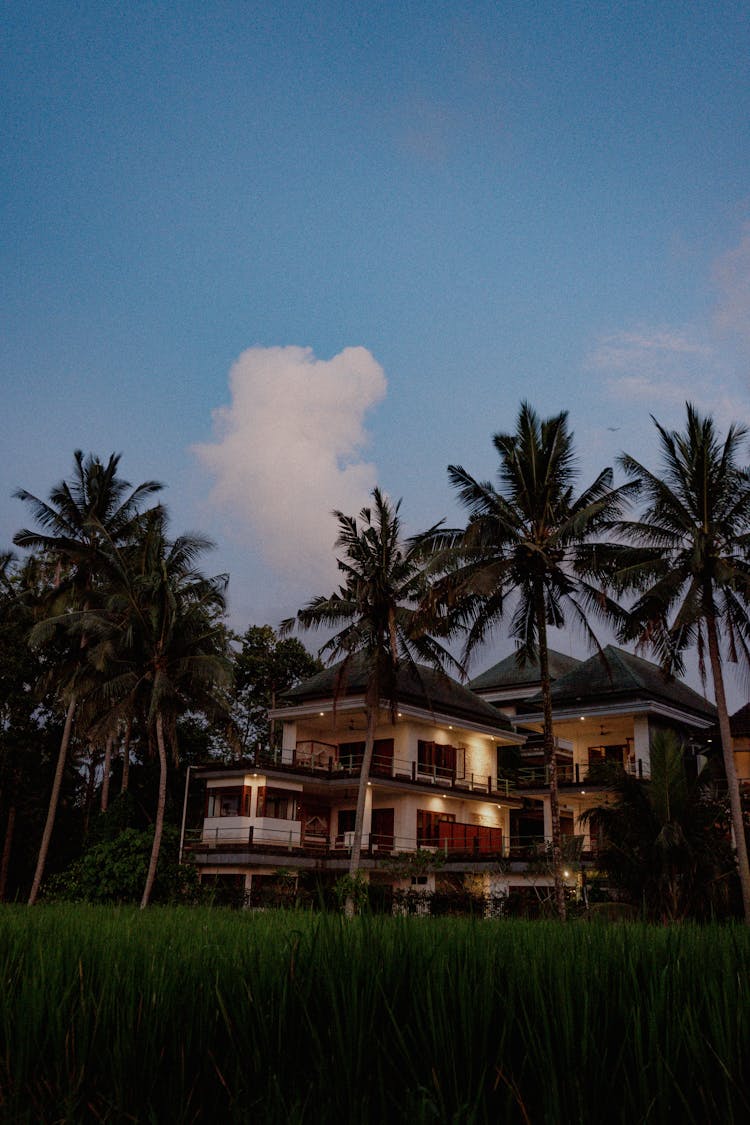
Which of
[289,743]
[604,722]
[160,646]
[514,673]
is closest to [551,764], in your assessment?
[160,646]

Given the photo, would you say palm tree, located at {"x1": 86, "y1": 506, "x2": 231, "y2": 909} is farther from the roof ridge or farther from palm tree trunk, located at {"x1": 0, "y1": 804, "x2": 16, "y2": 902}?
the roof ridge

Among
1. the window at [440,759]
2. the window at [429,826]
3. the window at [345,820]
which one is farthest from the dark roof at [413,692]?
the window at [345,820]

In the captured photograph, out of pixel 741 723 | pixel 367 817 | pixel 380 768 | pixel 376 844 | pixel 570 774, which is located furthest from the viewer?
pixel 570 774

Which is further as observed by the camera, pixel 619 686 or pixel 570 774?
pixel 570 774

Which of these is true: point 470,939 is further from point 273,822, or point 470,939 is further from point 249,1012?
point 273,822

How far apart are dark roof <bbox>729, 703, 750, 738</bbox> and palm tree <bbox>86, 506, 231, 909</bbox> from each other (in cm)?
1881

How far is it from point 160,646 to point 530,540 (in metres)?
12.0

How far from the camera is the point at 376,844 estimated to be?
38.7 m

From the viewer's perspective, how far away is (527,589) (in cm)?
2644

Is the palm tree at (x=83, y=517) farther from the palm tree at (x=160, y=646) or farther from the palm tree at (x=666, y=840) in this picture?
the palm tree at (x=666, y=840)

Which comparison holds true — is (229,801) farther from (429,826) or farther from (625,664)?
(625,664)

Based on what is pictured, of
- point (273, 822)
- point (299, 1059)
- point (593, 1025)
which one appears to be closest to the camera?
point (593, 1025)

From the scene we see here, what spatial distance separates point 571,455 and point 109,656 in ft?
50.5

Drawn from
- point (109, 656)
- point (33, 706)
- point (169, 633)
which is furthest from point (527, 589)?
point (33, 706)
